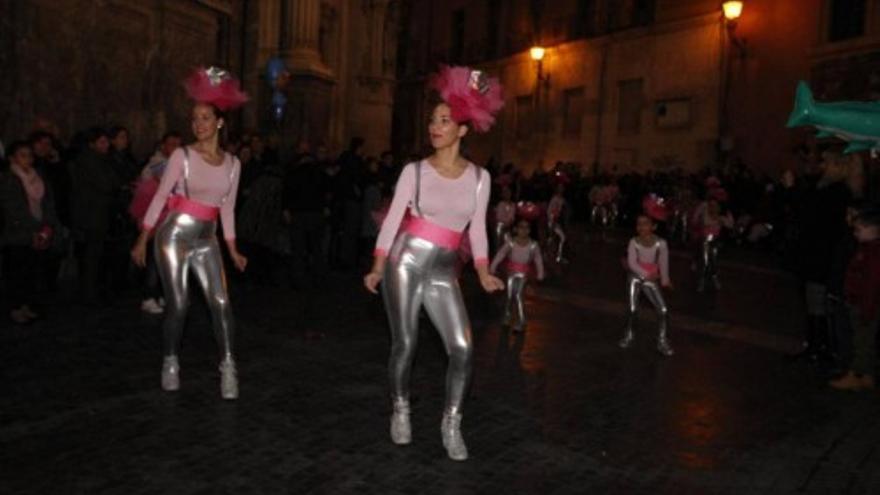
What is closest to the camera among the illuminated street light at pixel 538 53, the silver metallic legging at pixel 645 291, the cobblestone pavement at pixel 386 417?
the cobblestone pavement at pixel 386 417

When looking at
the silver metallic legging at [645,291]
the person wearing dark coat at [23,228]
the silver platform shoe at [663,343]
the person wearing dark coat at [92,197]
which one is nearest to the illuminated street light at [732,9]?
the silver metallic legging at [645,291]

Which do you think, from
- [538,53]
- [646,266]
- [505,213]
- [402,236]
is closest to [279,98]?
[505,213]

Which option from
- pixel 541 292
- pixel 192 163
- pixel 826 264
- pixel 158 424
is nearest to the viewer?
pixel 158 424

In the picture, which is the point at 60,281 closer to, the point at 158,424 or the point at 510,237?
the point at 510,237

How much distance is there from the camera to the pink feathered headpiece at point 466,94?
16.6ft

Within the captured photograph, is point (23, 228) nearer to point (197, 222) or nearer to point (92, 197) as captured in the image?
point (92, 197)

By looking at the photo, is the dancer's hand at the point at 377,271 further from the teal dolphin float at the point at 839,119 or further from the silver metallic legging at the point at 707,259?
the silver metallic legging at the point at 707,259

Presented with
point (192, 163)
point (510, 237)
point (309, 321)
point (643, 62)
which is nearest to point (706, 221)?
point (510, 237)

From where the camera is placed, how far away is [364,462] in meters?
5.02

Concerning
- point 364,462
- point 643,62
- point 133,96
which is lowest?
point 364,462

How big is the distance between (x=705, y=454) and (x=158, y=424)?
3.34m

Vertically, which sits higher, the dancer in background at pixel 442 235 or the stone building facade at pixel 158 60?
the stone building facade at pixel 158 60

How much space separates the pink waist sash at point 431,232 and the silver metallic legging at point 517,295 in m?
4.59

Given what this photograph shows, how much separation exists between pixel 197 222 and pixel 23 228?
3470 mm
